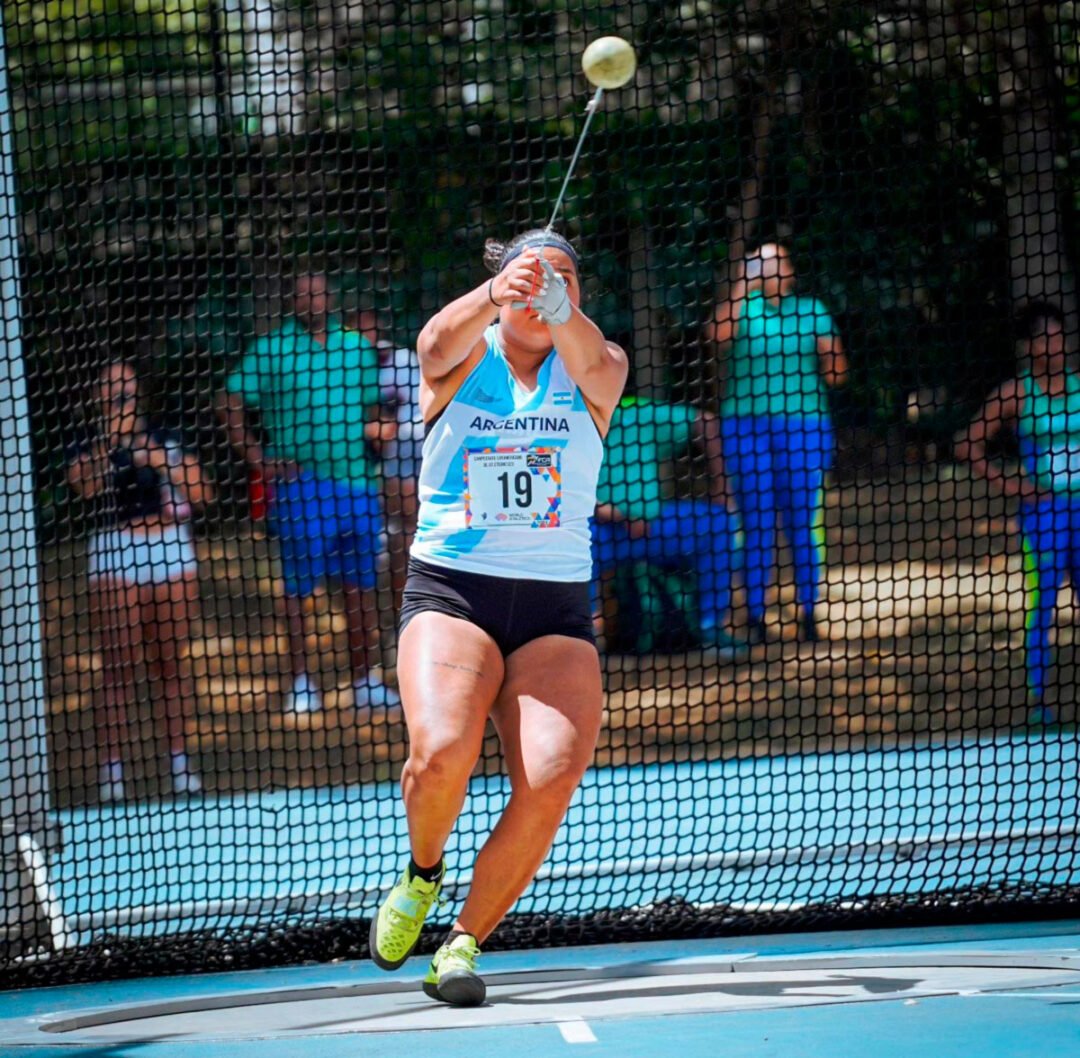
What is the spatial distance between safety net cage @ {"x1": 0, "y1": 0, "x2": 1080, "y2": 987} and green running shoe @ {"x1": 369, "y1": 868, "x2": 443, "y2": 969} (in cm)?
120

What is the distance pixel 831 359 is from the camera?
6684mm

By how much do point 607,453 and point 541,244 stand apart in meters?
4.32

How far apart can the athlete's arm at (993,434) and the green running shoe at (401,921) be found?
11.3 feet

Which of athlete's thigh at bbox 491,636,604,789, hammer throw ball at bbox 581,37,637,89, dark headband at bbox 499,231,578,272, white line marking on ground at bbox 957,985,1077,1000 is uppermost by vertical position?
hammer throw ball at bbox 581,37,637,89

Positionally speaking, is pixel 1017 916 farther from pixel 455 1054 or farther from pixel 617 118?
pixel 617 118

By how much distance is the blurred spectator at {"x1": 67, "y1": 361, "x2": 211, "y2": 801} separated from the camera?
6.43 meters

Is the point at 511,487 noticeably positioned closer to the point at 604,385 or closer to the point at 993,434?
the point at 604,385

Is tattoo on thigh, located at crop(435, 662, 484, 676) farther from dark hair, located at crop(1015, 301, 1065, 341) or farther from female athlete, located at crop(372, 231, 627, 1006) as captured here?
dark hair, located at crop(1015, 301, 1065, 341)

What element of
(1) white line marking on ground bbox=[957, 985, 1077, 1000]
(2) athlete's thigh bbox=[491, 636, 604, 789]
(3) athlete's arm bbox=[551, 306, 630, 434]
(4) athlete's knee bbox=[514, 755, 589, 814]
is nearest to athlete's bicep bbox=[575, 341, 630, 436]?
(3) athlete's arm bbox=[551, 306, 630, 434]

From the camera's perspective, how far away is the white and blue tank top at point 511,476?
159 inches

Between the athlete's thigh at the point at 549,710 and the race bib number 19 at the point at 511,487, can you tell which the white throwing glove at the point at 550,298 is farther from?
the athlete's thigh at the point at 549,710

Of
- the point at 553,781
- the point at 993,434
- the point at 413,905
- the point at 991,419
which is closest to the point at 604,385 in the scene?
the point at 553,781

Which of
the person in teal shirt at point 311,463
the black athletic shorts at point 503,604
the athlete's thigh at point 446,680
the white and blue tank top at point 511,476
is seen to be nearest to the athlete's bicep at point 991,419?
the person in teal shirt at point 311,463

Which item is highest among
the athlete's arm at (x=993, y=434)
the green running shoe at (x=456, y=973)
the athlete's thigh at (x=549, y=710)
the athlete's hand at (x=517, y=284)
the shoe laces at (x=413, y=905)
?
the athlete's hand at (x=517, y=284)
